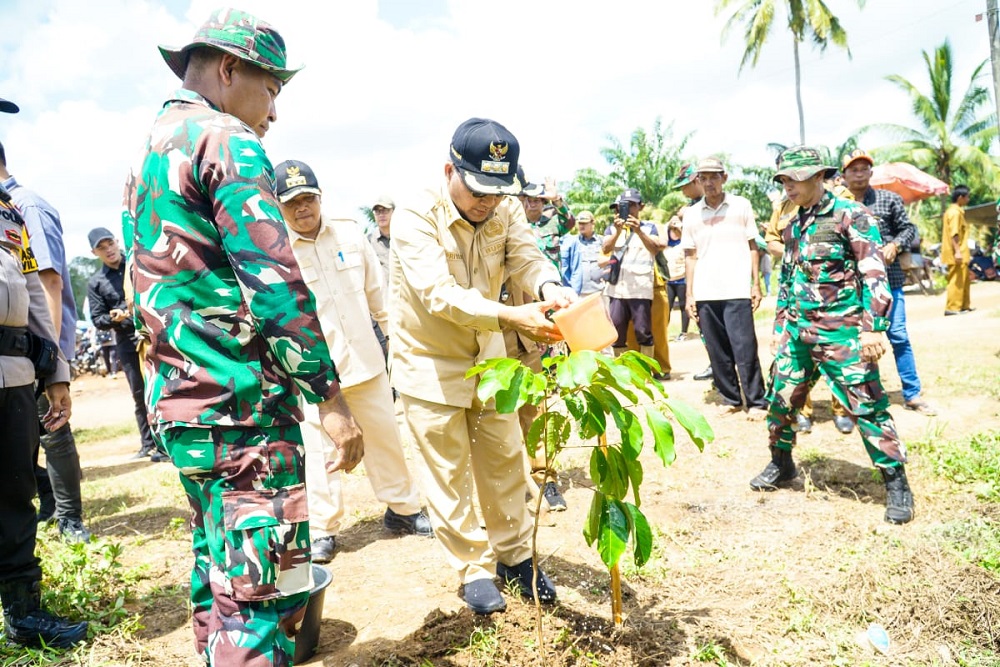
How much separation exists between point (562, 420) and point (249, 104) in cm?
147

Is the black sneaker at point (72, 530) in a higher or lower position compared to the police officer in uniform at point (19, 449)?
lower

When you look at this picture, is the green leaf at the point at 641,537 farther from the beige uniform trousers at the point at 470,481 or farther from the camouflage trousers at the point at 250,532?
the camouflage trousers at the point at 250,532

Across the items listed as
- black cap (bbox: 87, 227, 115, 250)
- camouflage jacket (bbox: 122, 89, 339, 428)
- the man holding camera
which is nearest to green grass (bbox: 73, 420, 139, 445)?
black cap (bbox: 87, 227, 115, 250)

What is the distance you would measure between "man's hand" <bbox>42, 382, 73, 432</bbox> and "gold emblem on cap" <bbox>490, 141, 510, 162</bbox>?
234 centimetres

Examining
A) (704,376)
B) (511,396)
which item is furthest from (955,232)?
(511,396)

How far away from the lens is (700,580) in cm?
314

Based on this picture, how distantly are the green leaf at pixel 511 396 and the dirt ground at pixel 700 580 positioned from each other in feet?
3.67

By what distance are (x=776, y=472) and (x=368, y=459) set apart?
8.60 feet

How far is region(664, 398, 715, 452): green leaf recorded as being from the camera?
198 centimetres

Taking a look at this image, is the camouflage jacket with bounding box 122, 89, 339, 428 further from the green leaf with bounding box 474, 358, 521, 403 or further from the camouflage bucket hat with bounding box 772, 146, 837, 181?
the camouflage bucket hat with bounding box 772, 146, 837, 181

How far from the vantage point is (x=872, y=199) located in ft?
18.7

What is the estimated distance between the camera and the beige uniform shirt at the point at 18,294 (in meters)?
2.68

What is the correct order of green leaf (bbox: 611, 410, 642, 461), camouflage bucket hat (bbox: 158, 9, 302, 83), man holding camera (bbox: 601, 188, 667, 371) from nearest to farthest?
1. camouflage bucket hat (bbox: 158, 9, 302, 83)
2. green leaf (bbox: 611, 410, 642, 461)
3. man holding camera (bbox: 601, 188, 667, 371)

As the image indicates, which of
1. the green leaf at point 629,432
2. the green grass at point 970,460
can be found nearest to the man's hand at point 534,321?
the green leaf at point 629,432
